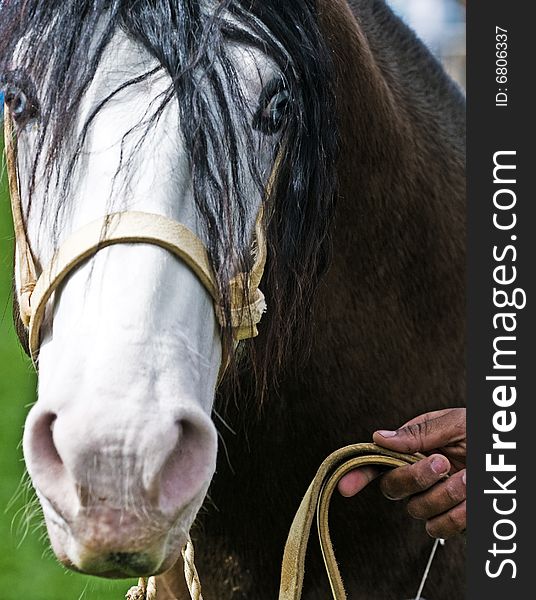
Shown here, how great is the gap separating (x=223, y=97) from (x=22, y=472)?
2.44 meters

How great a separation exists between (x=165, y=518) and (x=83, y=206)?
0.47 metres

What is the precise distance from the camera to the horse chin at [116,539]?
125 cm

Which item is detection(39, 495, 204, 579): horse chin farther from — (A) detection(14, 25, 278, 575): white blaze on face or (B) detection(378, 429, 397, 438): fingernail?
(B) detection(378, 429, 397, 438): fingernail

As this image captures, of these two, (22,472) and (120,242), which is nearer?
(120,242)

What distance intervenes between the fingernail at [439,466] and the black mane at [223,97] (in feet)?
1.11

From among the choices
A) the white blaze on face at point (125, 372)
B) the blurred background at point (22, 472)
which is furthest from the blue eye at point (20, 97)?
the blurred background at point (22, 472)

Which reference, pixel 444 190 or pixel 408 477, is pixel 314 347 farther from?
pixel 444 190

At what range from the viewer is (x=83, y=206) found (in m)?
1.42

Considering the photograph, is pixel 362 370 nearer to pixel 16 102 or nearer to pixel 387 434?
pixel 387 434

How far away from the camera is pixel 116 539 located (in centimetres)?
126

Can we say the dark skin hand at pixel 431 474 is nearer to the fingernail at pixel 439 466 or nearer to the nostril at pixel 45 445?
the fingernail at pixel 439 466

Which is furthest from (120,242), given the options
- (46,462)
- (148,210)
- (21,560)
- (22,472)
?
(21,560)

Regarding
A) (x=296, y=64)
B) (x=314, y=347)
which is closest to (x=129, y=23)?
(x=296, y=64)

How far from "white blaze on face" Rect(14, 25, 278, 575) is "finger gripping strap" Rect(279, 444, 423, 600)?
0.41 meters
